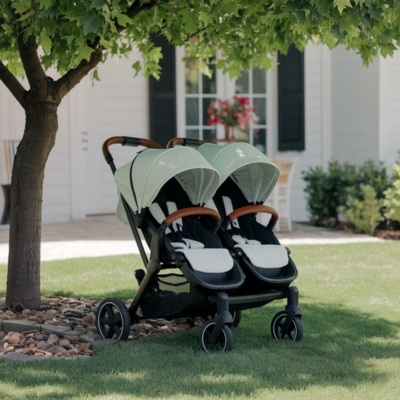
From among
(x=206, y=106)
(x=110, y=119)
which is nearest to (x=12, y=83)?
(x=110, y=119)

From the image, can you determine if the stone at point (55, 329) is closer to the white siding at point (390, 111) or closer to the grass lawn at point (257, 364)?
the grass lawn at point (257, 364)

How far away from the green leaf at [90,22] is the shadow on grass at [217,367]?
1.80 m

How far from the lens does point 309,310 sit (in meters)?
6.11

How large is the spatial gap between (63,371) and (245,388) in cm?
101

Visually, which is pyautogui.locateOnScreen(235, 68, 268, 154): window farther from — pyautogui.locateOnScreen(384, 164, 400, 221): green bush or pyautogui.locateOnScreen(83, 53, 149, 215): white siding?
pyautogui.locateOnScreen(384, 164, 400, 221): green bush

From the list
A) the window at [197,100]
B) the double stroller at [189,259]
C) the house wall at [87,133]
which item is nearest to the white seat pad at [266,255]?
the double stroller at [189,259]

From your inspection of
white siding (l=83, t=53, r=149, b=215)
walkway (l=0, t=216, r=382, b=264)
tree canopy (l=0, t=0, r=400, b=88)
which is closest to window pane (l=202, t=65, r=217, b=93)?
white siding (l=83, t=53, r=149, b=215)

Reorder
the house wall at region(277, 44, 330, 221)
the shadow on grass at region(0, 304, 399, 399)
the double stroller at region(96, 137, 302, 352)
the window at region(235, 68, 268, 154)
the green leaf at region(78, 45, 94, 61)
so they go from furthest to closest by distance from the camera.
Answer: the house wall at region(277, 44, 330, 221) → the window at region(235, 68, 268, 154) → the double stroller at region(96, 137, 302, 352) → the green leaf at region(78, 45, 94, 61) → the shadow on grass at region(0, 304, 399, 399)

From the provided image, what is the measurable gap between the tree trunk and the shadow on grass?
1.12 meters

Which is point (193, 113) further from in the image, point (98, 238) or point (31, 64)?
point (31, 64)

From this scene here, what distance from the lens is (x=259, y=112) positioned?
12266mm

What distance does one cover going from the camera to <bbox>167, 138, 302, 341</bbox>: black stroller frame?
495 centimetres

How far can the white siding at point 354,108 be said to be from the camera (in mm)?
11742

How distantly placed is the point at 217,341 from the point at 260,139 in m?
7.63
